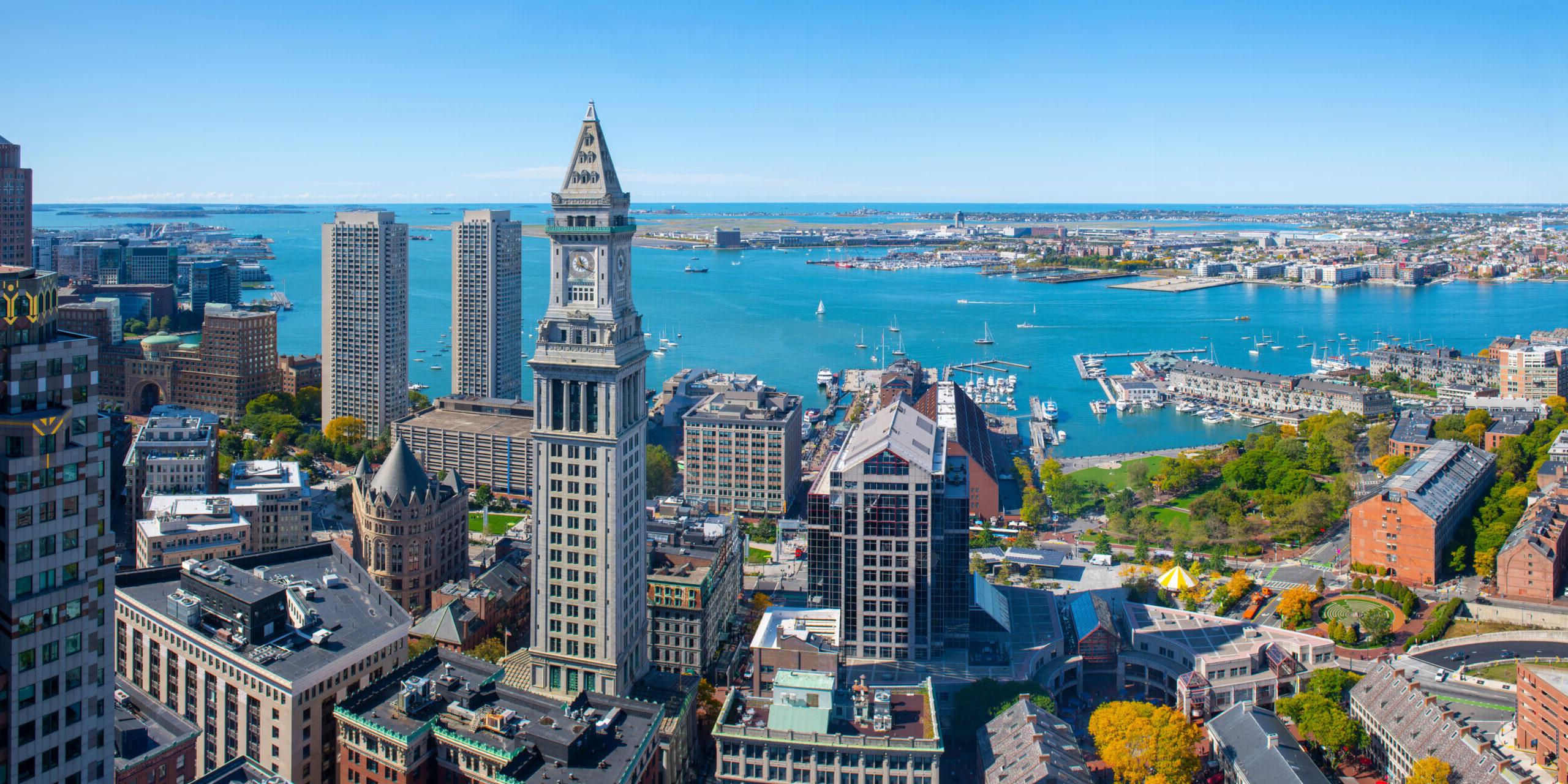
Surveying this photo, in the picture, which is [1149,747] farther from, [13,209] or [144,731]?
[13,209]

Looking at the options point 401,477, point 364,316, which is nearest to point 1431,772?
point 401,477

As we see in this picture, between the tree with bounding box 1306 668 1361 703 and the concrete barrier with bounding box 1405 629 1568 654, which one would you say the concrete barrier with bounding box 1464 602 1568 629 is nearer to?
the concrete barrier with bounding box 1405 629 1568 654

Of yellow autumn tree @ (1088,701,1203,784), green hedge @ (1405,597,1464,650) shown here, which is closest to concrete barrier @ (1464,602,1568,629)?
green hedge @ (1405,597,1464,650)

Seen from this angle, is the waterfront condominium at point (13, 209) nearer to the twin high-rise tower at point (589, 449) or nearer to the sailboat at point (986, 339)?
the twin high-rise tower at point (589, 449)

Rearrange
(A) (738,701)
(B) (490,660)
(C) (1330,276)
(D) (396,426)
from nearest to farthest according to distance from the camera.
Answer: (A) (738,701) → (B) (490,660) → (D) (396,426) → (C) (1330,276)

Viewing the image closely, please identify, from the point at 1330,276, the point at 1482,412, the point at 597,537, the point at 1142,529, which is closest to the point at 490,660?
the point at 597,537

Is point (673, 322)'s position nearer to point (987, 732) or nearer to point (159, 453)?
point (159, 453)
